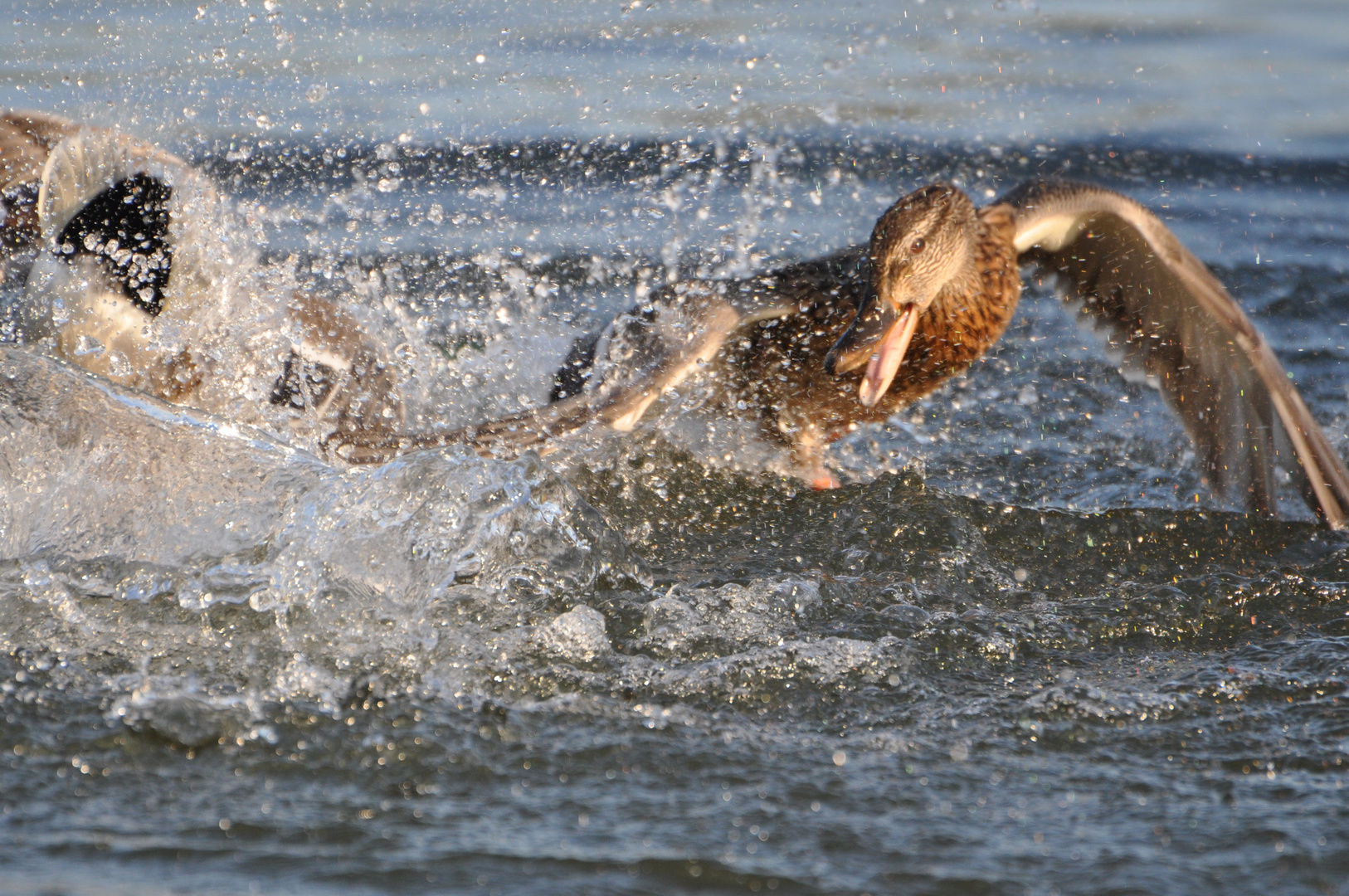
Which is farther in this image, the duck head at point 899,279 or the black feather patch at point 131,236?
the black feather patch at point 131,236

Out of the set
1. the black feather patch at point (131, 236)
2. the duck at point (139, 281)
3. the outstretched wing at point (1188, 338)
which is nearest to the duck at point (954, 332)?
the outstretched wing at point (1188, 338)

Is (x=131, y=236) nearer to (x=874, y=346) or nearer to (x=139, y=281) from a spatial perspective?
(x=139, y=281)

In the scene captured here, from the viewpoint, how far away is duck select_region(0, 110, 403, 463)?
4.06 metres

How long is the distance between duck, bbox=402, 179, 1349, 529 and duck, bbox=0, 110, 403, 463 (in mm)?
982

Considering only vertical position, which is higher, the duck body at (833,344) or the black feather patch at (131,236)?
the black feather patch at (131,236)

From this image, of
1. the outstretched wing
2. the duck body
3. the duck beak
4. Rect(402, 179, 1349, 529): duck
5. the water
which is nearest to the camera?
the water

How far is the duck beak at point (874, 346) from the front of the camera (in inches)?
148

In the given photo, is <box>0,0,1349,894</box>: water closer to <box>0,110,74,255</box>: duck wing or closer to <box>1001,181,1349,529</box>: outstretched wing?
<box>1001,181,1349,529</box>: outstretched wing

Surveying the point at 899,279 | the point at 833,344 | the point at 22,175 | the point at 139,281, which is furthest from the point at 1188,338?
the point at 22,175

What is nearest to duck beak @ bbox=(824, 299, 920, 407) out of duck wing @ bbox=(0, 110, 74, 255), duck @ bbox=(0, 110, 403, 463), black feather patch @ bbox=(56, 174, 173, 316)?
duck @ bbox=(0, 110, 403, 463)

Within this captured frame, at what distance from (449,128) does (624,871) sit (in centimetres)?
581

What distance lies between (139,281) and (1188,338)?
3531mm

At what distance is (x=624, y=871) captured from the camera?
2.06 meters

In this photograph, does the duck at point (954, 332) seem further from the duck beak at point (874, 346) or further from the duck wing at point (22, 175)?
the duck wing at point (22, 175)
